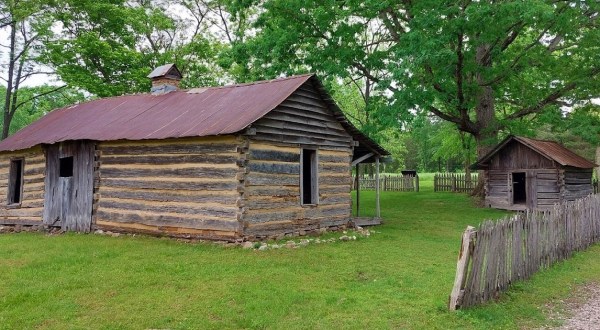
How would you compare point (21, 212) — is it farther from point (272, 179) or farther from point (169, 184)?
point (272, 179)

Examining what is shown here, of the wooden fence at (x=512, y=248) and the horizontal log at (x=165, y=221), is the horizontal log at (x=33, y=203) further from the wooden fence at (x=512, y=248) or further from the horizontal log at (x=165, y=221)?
the wooden fence at (x=512, y=248)

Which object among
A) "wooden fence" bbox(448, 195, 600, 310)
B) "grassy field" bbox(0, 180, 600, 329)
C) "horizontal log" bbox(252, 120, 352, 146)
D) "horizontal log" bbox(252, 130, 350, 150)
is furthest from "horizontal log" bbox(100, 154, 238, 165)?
"wooden fence" bbox(448, 195, 600, 310)

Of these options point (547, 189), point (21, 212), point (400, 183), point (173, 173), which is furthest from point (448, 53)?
point (400, 183)

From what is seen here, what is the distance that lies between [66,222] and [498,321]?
49.8 feet

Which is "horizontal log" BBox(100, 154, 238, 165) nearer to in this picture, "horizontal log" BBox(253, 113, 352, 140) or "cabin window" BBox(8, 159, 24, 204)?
"horizontal log" BBox(253, 113, 352, 140)

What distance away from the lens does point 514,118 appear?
27266 millimetres

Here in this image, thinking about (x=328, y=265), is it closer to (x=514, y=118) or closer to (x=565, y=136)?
(x=514, y=118)

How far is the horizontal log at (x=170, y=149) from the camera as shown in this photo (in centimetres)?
1355

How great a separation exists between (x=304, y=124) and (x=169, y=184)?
4.80 meters

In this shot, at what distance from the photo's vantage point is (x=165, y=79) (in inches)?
773

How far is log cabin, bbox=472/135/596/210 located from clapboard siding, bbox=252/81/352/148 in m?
11.4

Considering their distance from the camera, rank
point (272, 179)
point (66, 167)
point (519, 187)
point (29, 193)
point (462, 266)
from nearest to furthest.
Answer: point (462, 266), point (272, 179), point (29, 193), point (66, 167), point (519, 187)

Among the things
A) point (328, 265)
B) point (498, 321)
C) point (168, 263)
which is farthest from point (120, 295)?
point (498, 321)

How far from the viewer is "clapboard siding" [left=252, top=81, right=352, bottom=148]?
46.5 feet
